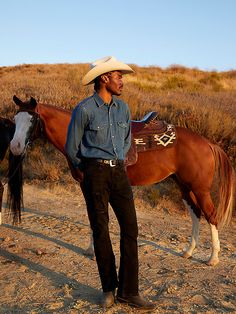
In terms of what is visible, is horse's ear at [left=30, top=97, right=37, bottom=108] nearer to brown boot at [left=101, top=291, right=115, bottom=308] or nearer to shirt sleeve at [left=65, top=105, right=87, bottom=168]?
shirt sleeve at [left=65, top=105, right=87, bottom=168]

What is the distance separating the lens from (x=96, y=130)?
3799 millimetres

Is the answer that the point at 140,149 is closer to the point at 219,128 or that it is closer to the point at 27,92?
the point at 219,128

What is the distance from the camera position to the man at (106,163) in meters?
3.81

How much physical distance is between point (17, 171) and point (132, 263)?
326 centimetres

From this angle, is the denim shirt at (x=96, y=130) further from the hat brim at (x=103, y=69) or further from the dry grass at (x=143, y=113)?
the dry grass at (x=143, y=113)

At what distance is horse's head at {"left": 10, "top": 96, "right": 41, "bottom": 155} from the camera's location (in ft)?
17.7

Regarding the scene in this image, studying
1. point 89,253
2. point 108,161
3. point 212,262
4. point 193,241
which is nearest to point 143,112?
point 193,241

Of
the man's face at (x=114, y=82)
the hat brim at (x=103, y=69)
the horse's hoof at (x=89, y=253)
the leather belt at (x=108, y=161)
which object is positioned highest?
the hat brim at (x=103, y=69)

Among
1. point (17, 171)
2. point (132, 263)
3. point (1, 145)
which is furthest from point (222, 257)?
point (1, 145)

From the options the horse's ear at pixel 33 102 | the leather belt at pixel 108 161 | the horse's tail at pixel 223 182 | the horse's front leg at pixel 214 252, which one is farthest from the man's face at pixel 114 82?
the horse's front leg at pixel 214 252

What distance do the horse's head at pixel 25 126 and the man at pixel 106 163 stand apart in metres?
1.63

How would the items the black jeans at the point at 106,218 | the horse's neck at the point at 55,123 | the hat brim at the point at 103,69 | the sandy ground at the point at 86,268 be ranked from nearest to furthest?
the hat brim at the point at 103,69
the black jeans at the point at 106,218
the sandy ground at the point at 86,268
the horse's neck at the point at 55,123

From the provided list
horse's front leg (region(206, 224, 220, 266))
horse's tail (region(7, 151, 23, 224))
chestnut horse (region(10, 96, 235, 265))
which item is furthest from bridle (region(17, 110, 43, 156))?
horse's front leg (region(206, 224, 220, 266))

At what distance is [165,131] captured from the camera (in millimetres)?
5902
